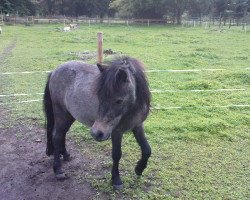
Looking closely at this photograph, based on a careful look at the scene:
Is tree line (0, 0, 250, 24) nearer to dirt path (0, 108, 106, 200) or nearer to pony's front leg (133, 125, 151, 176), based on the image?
dirt path (0, 108, 106, 200)

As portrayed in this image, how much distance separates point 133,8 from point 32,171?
37.5 metres

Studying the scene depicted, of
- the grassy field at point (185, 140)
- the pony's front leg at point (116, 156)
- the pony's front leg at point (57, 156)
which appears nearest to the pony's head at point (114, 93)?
the pony's front leg at point (116, 156)

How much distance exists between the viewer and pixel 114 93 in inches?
118

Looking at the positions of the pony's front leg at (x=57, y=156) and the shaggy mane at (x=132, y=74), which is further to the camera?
the pony's front leg at (x=57, y=156)

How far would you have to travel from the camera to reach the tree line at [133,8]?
38406mm

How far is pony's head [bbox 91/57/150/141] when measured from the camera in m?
3.01

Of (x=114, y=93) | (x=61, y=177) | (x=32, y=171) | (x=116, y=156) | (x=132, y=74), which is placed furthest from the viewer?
(x=32, y=171)

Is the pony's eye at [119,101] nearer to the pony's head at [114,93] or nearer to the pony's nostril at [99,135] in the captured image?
the pony's head at [114,93]

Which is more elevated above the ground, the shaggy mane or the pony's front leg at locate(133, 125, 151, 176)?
the shaggy mane

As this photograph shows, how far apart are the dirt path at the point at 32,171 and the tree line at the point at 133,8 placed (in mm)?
34465

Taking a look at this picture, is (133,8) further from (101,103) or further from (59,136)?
(101,103)

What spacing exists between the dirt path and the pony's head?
1.04 meters

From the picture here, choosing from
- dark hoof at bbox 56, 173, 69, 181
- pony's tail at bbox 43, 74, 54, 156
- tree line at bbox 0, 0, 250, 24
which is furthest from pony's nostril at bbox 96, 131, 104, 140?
tree line at bbox 0, 0, 250, 24

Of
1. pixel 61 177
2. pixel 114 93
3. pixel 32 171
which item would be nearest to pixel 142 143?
pixel 114 93
